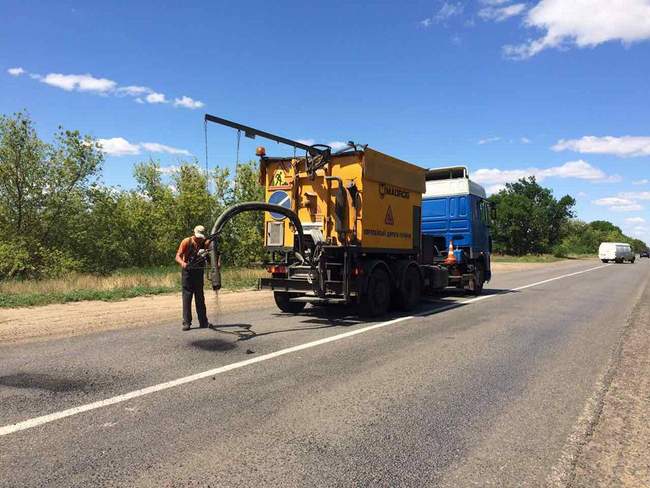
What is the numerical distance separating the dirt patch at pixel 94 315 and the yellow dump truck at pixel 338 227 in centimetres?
185

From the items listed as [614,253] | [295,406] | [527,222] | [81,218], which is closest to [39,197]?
[81,218]

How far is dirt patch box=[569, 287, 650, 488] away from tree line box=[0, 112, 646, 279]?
12423 millimetres

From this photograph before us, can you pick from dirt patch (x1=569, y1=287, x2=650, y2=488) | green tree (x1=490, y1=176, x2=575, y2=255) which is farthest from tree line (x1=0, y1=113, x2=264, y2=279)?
green tree (x1=490, y1=176, x2=575, y2=255)

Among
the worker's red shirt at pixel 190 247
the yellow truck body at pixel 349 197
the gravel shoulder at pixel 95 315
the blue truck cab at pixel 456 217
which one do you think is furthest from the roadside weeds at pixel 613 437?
the blue truck cab at pixel 456 217

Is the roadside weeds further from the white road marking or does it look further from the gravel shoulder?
the gravel shoulder

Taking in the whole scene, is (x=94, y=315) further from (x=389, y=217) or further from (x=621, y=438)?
(x=621, y=438)

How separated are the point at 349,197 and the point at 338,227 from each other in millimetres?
651

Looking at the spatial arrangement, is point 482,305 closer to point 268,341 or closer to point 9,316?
point 268,341

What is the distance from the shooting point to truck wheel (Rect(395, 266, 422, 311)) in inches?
451

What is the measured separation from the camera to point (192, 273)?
8703mm

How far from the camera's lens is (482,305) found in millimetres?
12875

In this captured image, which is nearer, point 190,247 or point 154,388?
point 154,388

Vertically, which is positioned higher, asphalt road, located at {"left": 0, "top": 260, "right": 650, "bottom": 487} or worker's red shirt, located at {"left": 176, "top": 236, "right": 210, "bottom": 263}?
worker's red shirt, located at {"left": 176, "top": 236, "right": 210, "bottom": 263}

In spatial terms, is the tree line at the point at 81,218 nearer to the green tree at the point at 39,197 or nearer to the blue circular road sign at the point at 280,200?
the green tree at the point at 39,197
